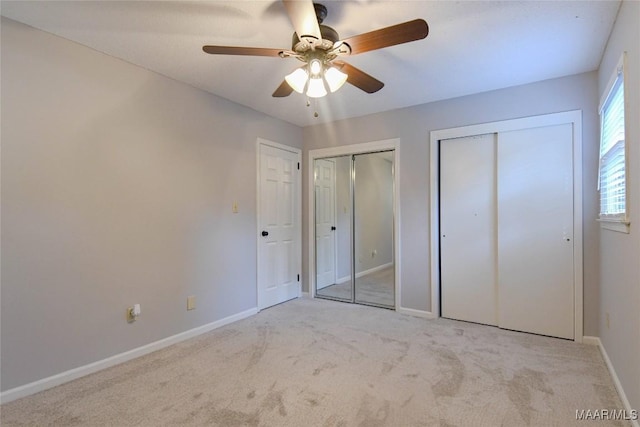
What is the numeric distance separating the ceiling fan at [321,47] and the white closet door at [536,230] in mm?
1754

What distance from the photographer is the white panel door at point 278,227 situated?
379cm

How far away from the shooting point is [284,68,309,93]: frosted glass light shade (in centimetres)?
198

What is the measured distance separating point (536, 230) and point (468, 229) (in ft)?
1.93

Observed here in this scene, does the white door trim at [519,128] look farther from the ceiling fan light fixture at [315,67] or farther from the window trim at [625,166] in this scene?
the ceiling fan light fixture at [315,67]

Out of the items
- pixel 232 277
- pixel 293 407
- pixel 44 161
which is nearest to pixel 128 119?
pixel 44 161

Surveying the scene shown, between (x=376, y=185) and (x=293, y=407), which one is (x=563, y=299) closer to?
(x=376, y=185)

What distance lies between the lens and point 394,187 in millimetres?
Answer: 3729

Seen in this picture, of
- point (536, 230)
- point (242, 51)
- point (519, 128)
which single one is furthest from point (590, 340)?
point (242, 51)

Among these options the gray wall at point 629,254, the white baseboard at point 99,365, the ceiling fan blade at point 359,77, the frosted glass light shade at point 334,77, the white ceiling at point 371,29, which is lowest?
the white baseboard at point 99,365

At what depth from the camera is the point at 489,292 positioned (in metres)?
3.22

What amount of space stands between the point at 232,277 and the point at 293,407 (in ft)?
5.82

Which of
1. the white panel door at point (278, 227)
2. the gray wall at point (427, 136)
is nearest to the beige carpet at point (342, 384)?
the gray wall at point (427, 136)

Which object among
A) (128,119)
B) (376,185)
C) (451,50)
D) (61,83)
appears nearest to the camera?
(61,83)

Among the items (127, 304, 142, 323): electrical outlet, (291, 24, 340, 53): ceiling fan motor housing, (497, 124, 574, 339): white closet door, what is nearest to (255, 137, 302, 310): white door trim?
(127, 304, 142, 323): electrical outlet
